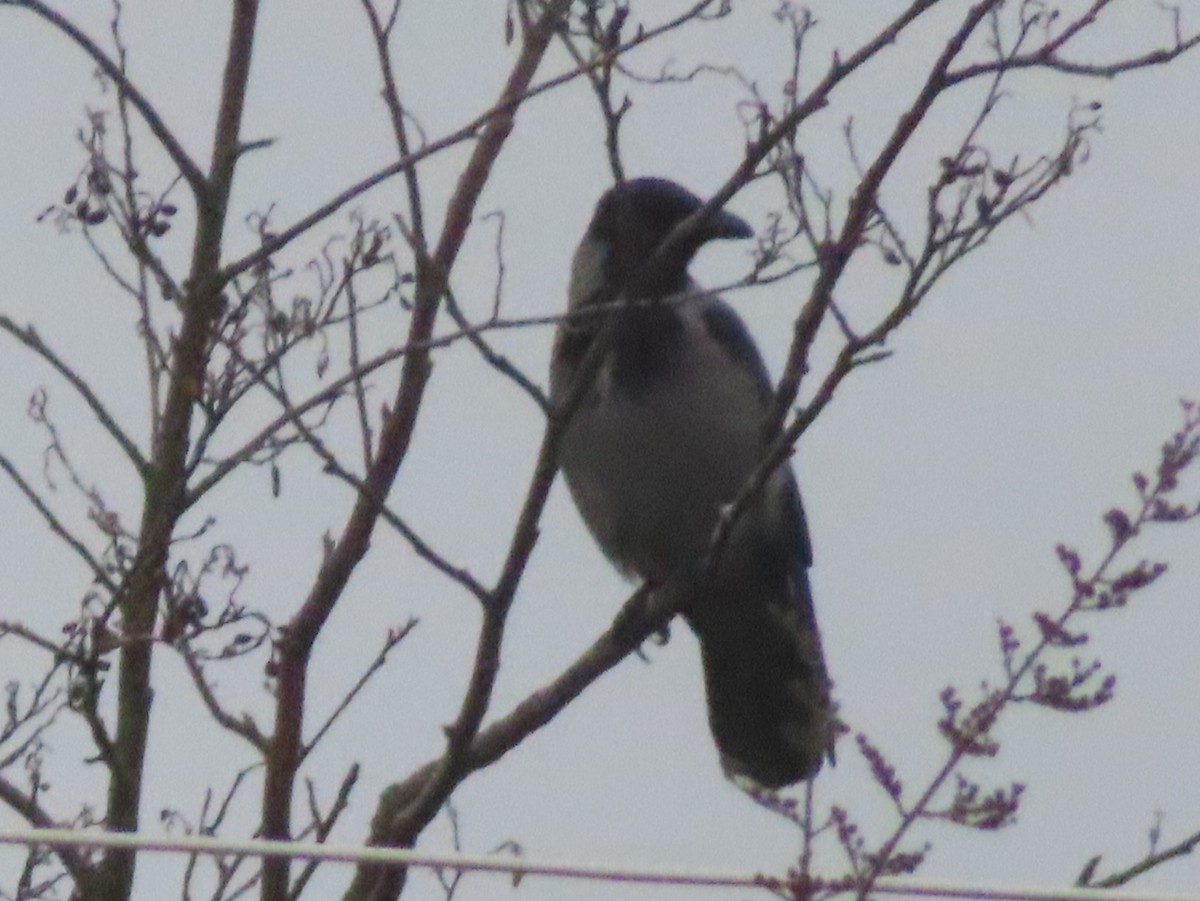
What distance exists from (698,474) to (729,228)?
577mm

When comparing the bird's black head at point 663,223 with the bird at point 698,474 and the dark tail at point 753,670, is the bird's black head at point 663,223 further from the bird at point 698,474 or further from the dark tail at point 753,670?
the dark tail at point 753,670

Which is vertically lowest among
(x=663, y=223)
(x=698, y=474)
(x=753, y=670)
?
(x=753, y=670)

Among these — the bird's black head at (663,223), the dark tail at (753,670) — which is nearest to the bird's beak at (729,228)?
the bird's black head at (663,223)

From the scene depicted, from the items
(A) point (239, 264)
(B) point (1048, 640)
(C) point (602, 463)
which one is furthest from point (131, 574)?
(C) point (602, 463)

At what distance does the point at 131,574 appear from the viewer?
12.5ft

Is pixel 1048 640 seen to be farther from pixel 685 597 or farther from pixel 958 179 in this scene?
pixel 685 597

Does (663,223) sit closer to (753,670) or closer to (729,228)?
(729,228)

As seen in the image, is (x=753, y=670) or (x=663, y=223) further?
(x=753, y=670)

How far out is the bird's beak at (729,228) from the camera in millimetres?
5832

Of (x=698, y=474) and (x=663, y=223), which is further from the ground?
(x=663, y=223)

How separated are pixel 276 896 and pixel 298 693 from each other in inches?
12.5

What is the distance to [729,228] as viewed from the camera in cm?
586

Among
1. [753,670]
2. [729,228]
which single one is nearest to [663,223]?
[729,228]

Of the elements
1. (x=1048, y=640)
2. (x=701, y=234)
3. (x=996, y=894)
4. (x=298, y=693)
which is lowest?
(x=996, y=894)
